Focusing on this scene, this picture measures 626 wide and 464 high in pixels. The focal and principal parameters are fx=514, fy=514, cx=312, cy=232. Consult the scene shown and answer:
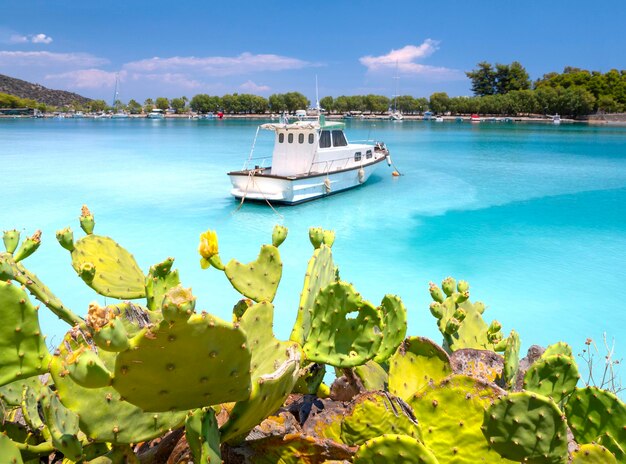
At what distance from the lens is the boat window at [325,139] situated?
1555 centimetres

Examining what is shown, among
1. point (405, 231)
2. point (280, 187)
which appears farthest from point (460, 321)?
point (280, 187)

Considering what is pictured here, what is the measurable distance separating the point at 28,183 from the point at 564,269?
18.4m

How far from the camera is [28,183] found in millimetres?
19391

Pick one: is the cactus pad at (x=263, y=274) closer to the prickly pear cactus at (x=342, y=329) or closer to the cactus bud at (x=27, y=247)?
the prickly pear cactus at (x=342, y=329)

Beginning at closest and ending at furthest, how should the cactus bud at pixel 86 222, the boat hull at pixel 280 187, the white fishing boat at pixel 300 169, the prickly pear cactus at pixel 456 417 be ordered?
1. the prickly pear cactus at pixel 456 417
2. the cactus bud at pixel 86 222
3. the boat hull at pixel 280 187
4. the white fishing boat at pixel 300 169

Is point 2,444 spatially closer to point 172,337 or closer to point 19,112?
point 172,337

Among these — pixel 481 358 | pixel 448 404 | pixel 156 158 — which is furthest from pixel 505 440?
pixel 156 158

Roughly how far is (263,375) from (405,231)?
11.8m

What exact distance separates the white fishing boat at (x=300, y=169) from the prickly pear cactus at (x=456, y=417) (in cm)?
1224

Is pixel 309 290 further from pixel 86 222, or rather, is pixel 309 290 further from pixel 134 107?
pixel 134 107

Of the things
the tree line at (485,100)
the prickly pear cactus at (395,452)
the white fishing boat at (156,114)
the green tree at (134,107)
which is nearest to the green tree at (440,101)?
the tree line at (485,100)

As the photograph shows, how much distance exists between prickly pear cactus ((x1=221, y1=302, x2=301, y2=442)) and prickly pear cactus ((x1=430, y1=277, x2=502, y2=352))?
133 cm

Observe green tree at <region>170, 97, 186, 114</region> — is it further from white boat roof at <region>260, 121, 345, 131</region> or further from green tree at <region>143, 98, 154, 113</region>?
white boat roof at <region>260, 121, 345, 131</region>

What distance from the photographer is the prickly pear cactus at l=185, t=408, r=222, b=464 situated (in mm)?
1315
